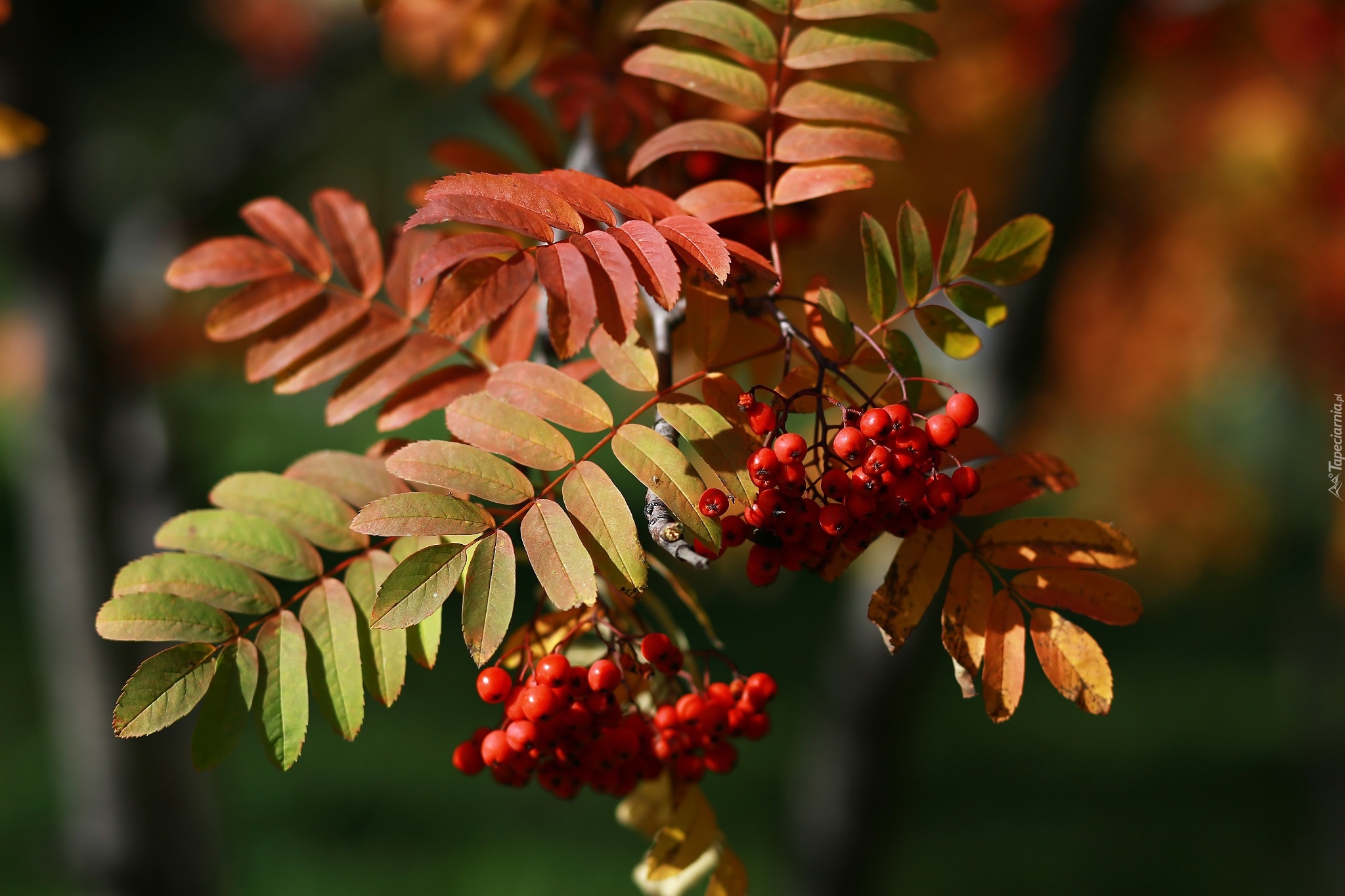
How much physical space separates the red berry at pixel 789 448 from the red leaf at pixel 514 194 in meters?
0.26

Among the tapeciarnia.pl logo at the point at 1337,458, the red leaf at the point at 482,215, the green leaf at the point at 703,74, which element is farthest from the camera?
the tapeciarnia.pl logo at the point at 1337,458

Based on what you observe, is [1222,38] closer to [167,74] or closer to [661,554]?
[661,554]

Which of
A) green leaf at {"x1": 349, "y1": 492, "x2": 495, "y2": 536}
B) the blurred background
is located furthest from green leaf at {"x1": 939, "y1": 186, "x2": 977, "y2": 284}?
green leaf at {"x1": 349, "y1": 492, "x2": 495, "y2": 536}

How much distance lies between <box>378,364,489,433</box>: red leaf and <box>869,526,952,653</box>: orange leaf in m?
0.50

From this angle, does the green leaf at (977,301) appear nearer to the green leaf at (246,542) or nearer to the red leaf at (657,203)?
the red leaf at (657,203)

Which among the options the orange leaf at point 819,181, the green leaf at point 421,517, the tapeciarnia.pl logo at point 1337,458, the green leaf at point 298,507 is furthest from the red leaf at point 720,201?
the tapeciarnia.pl logo at point 1337,458

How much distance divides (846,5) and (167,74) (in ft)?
61.9

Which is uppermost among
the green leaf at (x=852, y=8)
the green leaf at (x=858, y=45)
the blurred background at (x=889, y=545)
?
the green leaf at (x=852, y=8)

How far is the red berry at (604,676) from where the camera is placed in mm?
891

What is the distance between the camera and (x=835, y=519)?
0.83 m

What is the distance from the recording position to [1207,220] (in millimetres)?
4879

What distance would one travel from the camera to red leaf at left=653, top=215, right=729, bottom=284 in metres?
0.76

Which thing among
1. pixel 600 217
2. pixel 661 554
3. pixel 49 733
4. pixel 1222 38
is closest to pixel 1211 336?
pixel 1222 38

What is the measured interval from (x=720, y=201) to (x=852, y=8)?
9.8 inches
